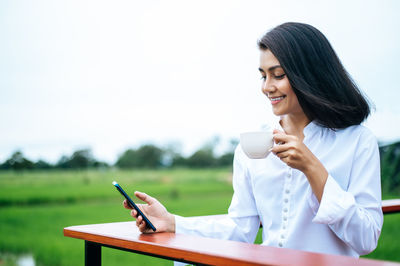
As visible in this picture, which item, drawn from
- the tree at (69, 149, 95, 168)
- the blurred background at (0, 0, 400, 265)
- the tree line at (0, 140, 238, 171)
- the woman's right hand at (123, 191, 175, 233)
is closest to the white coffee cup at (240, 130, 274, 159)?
the woman's right hand at (123, 191, 175, 233)

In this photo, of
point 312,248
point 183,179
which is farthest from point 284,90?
point 183,179

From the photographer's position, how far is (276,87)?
142cm

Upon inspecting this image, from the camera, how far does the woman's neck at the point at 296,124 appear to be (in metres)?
1.57

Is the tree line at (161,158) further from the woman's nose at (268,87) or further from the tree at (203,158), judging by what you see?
the woman's nose at (268,87)

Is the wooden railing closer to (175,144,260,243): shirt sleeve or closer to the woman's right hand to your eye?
the woman's right hand

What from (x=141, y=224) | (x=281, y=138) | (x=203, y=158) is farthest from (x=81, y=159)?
(x=281, y=138)

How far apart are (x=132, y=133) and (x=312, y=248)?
63.4 ft

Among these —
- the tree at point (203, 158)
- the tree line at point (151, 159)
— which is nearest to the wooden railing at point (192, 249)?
the tree line at point (151, 159)

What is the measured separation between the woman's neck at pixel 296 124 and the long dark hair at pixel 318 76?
0.35 ft

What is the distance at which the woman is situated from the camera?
133 cm

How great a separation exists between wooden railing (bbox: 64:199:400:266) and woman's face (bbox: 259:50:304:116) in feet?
1.78

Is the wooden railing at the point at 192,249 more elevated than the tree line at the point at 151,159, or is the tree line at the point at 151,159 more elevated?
the wooden railing at the point at 192,249

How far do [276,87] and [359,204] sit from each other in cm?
45

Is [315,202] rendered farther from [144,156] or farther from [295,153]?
[144,156]
